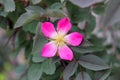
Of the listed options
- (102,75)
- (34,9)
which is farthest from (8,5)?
(102,75)

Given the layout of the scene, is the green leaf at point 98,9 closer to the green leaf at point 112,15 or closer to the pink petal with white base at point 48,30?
the pink petal with white base at point 48,30

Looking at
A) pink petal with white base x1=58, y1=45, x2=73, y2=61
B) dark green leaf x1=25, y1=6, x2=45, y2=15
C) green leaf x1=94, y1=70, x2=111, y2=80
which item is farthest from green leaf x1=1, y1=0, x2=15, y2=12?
green leaf x1=94, y1=70, x2=111, y2=80

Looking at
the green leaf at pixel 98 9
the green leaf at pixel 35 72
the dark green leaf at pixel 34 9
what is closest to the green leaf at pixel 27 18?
the dark green leaf at pixel 34 9

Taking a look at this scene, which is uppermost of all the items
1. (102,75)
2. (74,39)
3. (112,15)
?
(112,15)

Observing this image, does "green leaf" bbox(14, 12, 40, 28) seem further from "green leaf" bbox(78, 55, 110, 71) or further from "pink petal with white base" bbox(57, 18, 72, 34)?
"green leaf" bbox(78, 55, 110, 71)

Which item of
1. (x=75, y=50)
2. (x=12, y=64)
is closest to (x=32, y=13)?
(x=75, y=50)

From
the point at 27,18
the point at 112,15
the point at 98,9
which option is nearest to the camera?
the point at 112,15

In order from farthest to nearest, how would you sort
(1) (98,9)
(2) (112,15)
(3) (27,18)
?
(1) (98,9) → (3) (27,18) → (2) (112,15)

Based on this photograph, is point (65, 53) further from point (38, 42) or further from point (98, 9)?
point (98, 9)

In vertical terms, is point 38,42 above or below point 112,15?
below
